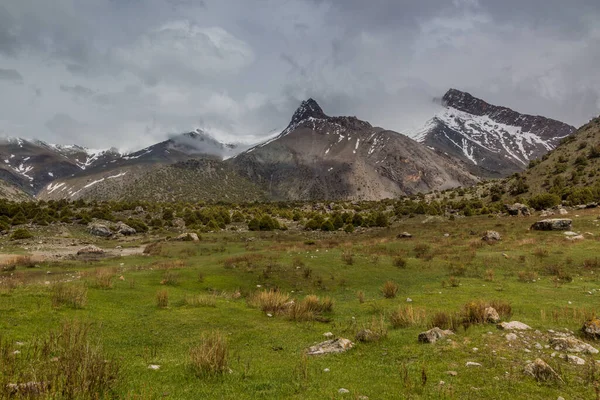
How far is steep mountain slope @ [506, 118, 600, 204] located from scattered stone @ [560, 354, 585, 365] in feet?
171

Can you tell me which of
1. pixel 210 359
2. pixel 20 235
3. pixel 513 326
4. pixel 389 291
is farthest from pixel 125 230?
pixel 513 326

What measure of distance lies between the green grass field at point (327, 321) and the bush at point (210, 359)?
Result: 0.47 ft

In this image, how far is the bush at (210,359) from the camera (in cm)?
805

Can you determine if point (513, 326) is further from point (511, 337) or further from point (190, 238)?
point (190, 238)

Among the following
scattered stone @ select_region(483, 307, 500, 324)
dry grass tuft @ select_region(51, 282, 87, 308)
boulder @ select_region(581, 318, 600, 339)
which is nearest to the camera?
boulder @ select_region(581, 318, 600, 339)

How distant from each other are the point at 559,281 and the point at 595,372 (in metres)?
16.8

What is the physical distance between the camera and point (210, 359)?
8.14 m

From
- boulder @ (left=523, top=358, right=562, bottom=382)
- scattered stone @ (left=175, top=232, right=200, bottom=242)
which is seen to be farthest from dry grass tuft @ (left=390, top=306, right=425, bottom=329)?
scattered stone @ (left=175, top=232, right=200, bottom=242)

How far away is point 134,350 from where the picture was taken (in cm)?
995

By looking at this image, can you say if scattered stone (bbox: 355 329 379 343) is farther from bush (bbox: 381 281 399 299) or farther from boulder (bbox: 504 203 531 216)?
boulder (bbox: 504 203 531 216)

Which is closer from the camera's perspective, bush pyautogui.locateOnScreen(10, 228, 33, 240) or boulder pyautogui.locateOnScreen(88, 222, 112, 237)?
bush pyautogui.locateOnScreen(10, 228, 33, 240)

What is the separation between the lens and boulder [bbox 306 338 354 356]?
10.1 metres

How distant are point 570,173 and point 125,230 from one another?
78071 mm

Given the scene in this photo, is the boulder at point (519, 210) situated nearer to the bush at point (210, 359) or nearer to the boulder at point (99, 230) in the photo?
the bush at point (210, 359)
